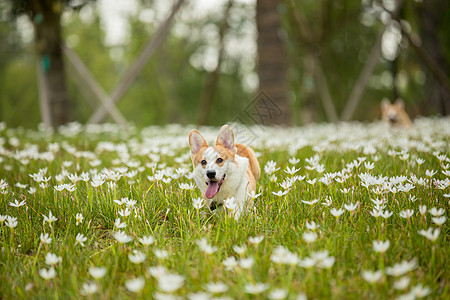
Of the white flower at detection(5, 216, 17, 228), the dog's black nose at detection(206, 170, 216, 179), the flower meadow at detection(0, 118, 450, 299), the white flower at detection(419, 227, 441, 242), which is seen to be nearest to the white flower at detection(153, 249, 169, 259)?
Answer: the flower meadow at detection(0, 118, 450, 299)

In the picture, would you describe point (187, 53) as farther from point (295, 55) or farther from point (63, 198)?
point (63, 198)

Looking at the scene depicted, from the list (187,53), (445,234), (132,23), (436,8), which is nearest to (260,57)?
(445,234)

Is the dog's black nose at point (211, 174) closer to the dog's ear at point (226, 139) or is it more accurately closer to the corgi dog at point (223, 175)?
the corgi dog at point (223, 175)

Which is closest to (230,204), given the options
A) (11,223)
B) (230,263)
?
(230,263)

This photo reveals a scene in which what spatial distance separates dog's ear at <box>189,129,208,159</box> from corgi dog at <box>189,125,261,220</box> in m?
0.03

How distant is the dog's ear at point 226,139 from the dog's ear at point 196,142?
174mm

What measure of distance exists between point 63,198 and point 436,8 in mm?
16968

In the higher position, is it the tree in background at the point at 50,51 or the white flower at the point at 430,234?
the tree in background at the point at 50,51

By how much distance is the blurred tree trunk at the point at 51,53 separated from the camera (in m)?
8.50

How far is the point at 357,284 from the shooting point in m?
1.89

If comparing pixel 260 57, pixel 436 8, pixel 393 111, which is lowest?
pixel 393 111

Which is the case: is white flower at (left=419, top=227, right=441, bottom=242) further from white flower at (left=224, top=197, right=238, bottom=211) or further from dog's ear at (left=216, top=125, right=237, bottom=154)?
dog's ear at (left=216, top=125, right=237, bottom=154)

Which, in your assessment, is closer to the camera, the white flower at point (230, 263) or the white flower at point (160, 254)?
the white flower at point (230, 263)

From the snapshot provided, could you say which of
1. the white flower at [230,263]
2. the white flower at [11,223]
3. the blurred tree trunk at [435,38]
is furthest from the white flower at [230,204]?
the blurred tree trunk at [435,38]
